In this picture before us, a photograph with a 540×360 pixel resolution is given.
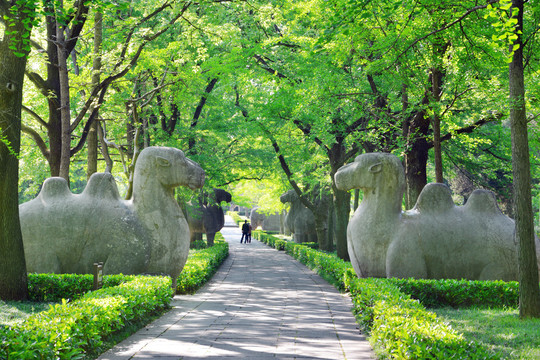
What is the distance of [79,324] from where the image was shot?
214 inches

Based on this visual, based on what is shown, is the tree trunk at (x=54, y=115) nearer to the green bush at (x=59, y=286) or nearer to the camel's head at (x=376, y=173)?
the green bush at (x=59, y=286)

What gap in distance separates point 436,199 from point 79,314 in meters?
7.76

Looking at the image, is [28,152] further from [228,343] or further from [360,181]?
[228,343]

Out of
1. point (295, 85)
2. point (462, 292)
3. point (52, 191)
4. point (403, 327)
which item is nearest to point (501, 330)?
point (403, 327)

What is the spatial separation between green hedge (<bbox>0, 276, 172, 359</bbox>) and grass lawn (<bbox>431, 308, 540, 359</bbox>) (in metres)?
4.47

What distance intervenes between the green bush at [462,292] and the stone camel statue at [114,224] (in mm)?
4752

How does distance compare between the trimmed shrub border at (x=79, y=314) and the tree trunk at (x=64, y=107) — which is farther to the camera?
the tree trunk at (x=64, y=107)

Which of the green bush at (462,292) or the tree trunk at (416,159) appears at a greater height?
the tree trunk at (416,159)

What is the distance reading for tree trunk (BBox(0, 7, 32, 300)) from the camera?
334 inches

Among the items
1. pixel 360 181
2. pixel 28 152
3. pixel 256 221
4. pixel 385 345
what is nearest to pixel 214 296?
pixel 360 181

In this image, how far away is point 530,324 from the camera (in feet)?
22.1

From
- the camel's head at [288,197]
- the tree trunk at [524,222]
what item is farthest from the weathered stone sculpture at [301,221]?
the tree trunk at [524,222]

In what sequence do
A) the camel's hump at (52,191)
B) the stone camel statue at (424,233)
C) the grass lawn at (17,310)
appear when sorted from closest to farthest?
the grass lawn at (17,310) < the stone camel statue at (424,233) < the camel's hump at (52,191)

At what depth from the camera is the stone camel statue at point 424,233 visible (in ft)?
33.1
